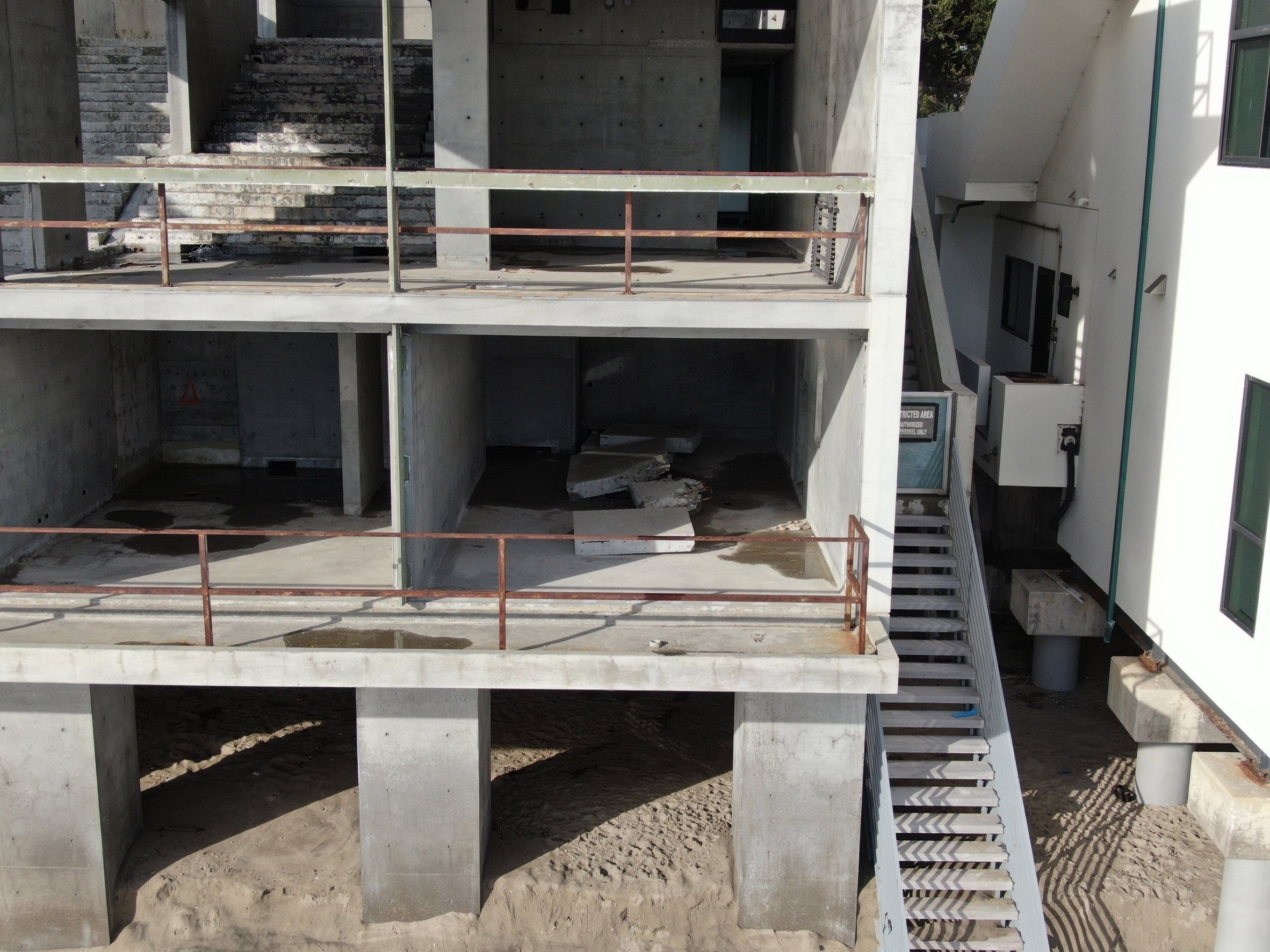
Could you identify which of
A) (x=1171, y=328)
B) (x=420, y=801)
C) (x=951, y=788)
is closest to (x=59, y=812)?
(x=420, y=801)

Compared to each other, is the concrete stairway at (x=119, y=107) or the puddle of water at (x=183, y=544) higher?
the concrete stairway at (x=119, y=107)

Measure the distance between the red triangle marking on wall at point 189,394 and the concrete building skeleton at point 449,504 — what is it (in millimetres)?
92

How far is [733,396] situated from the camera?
57.6 ft

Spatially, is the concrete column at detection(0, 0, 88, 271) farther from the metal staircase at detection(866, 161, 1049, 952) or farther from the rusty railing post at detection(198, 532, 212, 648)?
the metal staircase at detection(866, 161, 1049, 952)

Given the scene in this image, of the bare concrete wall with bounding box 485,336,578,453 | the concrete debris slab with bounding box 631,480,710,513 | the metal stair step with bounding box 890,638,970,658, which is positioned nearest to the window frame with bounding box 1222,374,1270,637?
the metal stair step with bounding box 890,638,970,658

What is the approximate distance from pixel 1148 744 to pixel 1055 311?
202 inches

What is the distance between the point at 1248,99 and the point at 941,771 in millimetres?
6015

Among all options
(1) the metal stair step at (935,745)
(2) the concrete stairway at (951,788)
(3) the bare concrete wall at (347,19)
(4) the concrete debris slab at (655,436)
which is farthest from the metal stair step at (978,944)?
(3) the bare concrete wall at (347,19)

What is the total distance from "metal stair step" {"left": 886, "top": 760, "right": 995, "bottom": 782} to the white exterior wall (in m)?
1.97

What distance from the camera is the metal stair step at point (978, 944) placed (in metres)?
9.65

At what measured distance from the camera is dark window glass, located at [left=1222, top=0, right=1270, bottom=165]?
9484mm

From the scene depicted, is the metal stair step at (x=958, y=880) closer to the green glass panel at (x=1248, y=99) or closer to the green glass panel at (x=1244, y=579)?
the green glass panel at (x=1244, y=579)

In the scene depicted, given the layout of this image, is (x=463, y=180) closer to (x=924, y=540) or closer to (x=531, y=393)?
(x=924, y=540)

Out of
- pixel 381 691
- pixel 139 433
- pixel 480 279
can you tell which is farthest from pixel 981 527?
pixel 139 433
